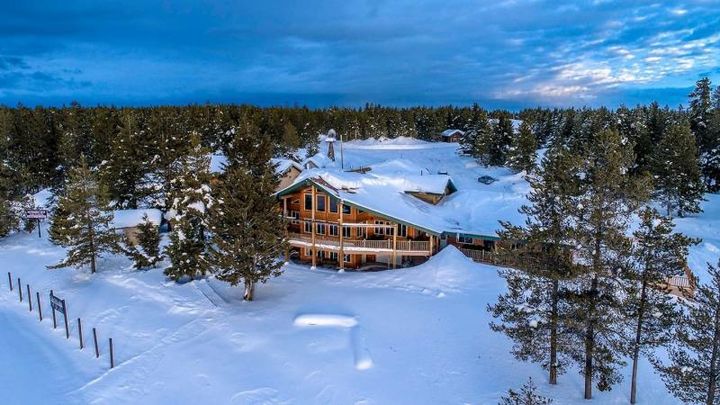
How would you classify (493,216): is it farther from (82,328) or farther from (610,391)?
(82,328)

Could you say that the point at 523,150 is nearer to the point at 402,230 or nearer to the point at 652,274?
the point at 402,230

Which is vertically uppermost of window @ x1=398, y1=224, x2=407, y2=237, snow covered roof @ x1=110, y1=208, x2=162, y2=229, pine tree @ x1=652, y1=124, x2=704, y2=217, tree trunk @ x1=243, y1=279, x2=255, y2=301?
pine tree @ x1=652, y1=124, x2=704, y2=217

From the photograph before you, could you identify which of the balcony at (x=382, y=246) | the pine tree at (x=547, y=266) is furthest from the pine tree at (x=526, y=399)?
the balcony at (x=382, y=246)

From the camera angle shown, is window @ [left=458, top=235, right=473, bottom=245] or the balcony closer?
the balcony

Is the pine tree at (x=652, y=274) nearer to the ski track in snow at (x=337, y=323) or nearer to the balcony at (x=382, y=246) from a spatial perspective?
the ski track in snow at (x=337, y=323)

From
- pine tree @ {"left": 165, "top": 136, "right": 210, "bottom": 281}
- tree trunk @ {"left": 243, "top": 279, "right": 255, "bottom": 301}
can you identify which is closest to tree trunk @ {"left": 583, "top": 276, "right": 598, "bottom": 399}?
tree trunk @ {"left": 243, "top": 279, "right": 255, "bottom": 301}

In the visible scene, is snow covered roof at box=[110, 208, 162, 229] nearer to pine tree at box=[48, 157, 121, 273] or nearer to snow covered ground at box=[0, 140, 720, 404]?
pine tree at box=[48, 157, 121, 273]
